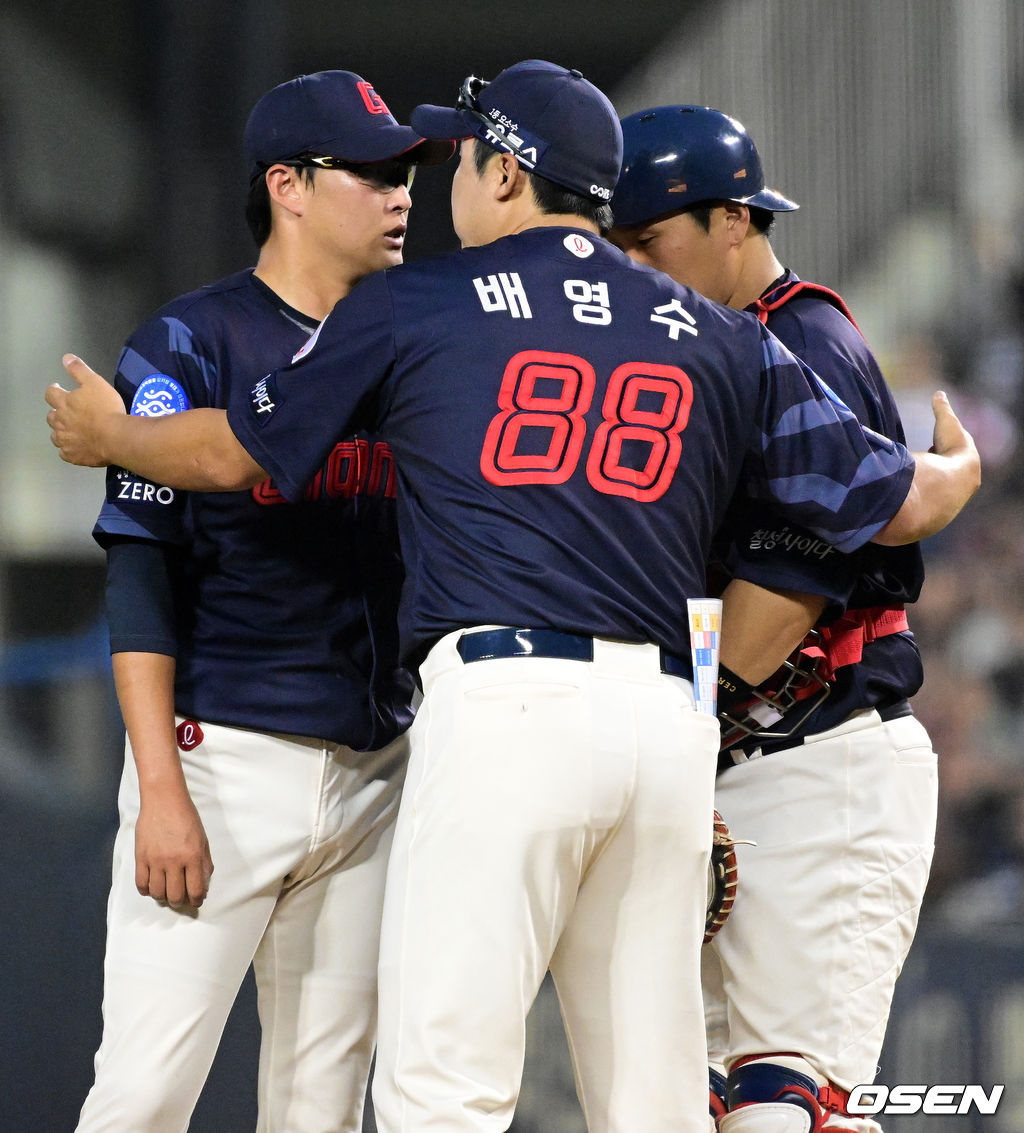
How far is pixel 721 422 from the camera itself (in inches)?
68.3

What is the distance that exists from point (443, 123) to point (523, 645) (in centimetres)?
68

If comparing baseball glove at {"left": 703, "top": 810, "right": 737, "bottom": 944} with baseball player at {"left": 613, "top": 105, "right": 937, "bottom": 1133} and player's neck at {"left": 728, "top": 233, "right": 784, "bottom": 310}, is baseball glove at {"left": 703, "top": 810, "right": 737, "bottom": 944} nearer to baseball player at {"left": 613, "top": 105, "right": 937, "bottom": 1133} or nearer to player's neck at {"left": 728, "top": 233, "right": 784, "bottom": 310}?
baseball player at {"left": 613, "top": 105, "right": 937, "bottom": 1133}

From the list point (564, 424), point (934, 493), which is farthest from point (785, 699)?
point (564, 424)

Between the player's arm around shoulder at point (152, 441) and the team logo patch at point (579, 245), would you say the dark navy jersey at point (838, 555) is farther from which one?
the player's arm around shoulder at point (152, 441)

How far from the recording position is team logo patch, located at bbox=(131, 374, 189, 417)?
184 centimetres

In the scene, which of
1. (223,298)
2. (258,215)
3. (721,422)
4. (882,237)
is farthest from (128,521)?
(882,237)

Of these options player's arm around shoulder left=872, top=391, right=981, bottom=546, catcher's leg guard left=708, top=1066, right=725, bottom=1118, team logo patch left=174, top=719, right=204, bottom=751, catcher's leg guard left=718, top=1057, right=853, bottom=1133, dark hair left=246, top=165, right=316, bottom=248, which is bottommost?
catcher's leg guard left=708, top=1066, right=725, bottom=1118

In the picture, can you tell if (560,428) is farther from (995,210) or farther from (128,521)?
(995,210)

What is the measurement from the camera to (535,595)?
1.62m

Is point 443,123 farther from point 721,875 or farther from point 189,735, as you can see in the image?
point 721,875

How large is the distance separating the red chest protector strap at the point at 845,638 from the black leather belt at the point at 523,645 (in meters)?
0.58

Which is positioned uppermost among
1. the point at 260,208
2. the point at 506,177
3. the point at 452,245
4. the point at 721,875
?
the point at 506,177

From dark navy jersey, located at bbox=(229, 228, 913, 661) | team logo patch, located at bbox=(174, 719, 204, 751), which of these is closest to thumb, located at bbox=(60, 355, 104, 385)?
dark navy jersey, located at bbox=(229, 228, 913, 661)

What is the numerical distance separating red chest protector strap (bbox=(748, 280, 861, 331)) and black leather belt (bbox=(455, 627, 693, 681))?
727 millimetres
